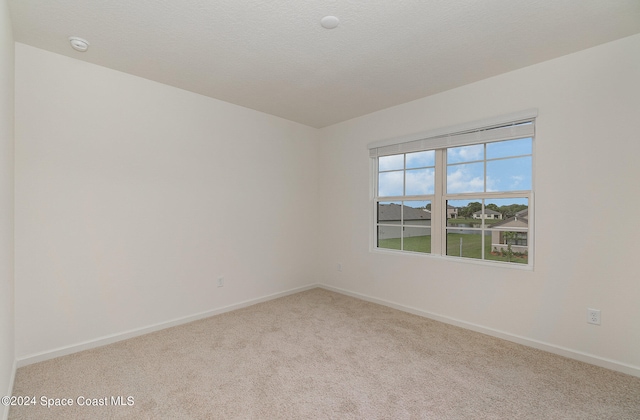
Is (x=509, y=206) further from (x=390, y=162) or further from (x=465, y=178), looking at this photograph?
(x=390, y=162)

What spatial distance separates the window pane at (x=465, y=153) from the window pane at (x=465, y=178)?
6cm

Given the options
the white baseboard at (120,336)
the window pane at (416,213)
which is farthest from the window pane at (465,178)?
the white baseboard at (120,336)

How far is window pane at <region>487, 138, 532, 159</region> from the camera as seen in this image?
9.10 ft

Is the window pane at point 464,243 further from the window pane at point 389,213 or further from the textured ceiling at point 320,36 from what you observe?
the textured ceiling at point 320,36

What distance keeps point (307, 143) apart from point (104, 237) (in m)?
2.90

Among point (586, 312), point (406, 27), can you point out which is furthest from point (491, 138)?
point (586, 312)

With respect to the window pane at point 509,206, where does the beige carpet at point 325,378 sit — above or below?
below

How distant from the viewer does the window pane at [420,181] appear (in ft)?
11.5

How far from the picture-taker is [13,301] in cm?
221

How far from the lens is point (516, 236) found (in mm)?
2834

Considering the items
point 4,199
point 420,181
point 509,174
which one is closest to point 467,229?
point 509,174

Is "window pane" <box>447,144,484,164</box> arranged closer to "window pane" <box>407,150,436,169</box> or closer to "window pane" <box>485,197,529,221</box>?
"window pane" <box>407,150,436,169</box>

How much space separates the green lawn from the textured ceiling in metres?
1.64

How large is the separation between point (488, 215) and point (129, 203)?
142 inches
